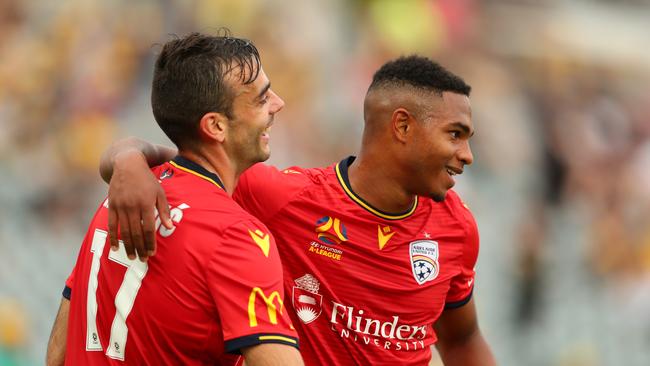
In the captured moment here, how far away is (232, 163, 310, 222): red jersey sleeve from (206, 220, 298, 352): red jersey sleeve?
3.66ft

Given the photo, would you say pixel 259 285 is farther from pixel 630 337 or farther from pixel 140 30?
pixel 630 337

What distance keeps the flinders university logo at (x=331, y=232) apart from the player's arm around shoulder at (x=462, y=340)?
0.73 metres

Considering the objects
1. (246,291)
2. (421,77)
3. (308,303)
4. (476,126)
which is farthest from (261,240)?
(476,126)

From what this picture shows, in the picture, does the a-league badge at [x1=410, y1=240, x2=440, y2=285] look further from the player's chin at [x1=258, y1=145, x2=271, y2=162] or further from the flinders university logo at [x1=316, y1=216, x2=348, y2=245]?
the player's chin at [x1=258, y1=145, x2=271, y2=162]

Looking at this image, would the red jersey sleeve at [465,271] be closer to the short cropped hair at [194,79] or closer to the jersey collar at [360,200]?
the jersey collar at [360,200]

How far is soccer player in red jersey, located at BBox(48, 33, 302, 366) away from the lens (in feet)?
11.0

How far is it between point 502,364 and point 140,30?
5.57 m

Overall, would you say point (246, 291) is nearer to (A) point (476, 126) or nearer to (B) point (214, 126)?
(B) point (214, 126)

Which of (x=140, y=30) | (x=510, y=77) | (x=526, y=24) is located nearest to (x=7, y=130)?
(x=140, y=30)

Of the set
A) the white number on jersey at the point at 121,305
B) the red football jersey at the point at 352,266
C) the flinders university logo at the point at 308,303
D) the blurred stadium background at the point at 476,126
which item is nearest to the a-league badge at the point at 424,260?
the red football jersey at the point at 352,266

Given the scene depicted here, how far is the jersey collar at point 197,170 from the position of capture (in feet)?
12.0

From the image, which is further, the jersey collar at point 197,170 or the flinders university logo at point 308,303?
the flinders university logo at point 308,303

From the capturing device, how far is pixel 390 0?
12.5 m

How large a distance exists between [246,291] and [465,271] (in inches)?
66.7
